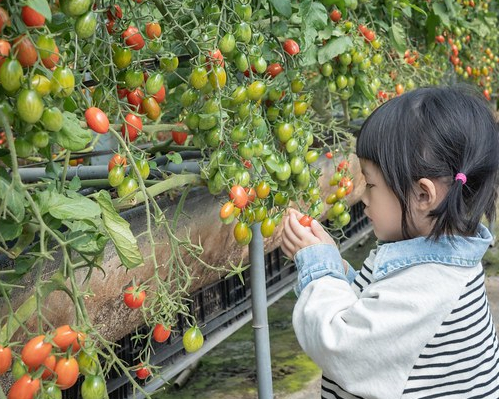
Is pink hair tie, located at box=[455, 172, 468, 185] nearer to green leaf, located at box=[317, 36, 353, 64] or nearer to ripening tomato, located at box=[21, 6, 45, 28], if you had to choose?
ripening tomato, located at box=[21, 6, 45, 28]

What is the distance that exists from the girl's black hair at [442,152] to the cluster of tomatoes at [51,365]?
60cm

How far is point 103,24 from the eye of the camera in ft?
4.06

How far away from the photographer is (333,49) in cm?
208

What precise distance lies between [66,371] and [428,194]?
67 centimetres

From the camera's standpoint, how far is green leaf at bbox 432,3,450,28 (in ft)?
9.79

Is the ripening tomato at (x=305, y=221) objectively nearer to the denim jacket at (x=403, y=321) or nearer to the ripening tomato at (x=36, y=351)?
the denim jacket at (x=403, y=321)

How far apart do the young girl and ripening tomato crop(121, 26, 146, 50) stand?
1.35 ft

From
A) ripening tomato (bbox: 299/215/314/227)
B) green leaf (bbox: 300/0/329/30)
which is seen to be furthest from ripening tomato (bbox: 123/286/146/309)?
green leaf (bbox: 300/0/329/30)

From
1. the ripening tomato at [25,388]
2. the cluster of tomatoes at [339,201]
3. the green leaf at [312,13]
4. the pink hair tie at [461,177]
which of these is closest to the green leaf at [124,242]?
the ripening tomato at [25,388]

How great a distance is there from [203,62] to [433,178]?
0.44 meters

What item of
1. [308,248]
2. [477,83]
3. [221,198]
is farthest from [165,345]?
[477,83]

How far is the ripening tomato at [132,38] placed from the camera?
4.26 ft

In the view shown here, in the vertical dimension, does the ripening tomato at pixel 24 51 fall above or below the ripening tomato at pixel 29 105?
above

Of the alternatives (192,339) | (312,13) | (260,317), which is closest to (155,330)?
(192,339)
